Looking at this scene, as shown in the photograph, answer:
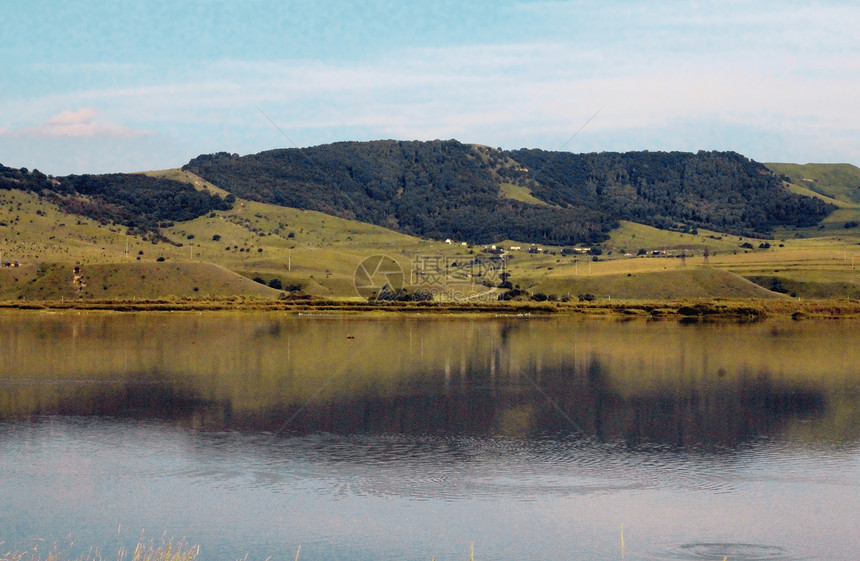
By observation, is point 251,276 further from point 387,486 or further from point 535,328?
point 387,486

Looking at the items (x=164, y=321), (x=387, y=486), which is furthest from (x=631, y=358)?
(x=164, y=321)

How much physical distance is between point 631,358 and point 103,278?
96.9 meters

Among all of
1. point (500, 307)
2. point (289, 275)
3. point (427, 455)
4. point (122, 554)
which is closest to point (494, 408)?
point (427, 455)

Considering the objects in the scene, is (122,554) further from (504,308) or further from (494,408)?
(504,308)

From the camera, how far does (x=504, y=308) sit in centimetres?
13025

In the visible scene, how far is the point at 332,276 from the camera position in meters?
175

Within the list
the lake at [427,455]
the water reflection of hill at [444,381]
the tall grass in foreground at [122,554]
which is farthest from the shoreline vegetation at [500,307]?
the tall grass in foreground at [122,554]

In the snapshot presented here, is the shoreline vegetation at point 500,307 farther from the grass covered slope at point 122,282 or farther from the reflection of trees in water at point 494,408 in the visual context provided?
the reflection of trees in water at point 494,408

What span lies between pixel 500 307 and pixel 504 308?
1095 mm

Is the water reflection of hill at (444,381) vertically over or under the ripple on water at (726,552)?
over

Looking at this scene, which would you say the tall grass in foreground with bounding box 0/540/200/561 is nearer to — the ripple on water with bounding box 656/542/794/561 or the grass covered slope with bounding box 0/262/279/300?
the ripple on water with bounding box 656/542/794/561

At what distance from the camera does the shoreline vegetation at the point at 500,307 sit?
122375 millimetres

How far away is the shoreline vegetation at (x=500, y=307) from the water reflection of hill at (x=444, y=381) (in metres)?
33.4

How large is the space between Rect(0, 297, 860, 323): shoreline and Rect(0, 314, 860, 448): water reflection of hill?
33.0m
